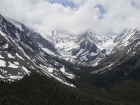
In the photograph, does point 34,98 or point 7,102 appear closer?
point 7,102

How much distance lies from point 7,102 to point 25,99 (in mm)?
17723

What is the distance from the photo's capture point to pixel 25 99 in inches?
7628

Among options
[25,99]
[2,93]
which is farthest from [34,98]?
[2,93]

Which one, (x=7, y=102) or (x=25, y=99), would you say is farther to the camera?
(x=25, y=99)

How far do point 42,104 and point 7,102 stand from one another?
28.0 meters

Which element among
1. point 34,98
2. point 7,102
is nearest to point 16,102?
point 7,102

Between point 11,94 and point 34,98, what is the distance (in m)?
17.5

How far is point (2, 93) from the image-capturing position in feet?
618

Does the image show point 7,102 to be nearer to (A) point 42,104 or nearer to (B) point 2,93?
(B) point 2,93

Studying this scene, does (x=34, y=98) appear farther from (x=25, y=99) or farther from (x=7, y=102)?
(x=7, y=102)

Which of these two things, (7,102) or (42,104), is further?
(42,104)

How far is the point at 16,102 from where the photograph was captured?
18200 cm

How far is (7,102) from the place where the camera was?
17888 cm

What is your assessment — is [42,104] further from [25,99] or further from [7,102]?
[7,102]
